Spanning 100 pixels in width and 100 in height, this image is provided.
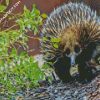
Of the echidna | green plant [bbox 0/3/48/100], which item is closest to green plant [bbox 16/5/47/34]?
green plant [bbox 0/3/48/100]

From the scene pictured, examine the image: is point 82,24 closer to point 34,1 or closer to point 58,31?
point 58,31

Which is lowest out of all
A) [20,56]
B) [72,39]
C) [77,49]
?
[20,56]

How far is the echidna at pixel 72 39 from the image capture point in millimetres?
7086

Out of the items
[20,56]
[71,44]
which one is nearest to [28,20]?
[20,56]

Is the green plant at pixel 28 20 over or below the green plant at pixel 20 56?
over

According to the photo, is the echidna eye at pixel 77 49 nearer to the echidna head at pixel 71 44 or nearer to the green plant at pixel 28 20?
the echidna head at pixel 71 44

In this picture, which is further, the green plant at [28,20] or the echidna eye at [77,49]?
the echidna eye at [77,49]

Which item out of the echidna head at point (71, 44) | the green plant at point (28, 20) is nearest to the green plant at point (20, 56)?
the green plant at point (28, 20)

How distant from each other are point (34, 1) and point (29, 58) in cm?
444

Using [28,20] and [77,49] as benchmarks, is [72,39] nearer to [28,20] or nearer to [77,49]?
[77,49]

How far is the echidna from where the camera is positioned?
279 inches

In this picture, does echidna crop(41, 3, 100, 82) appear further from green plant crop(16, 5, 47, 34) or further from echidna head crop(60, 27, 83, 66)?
green plant crop(16, 5, 47, 34)

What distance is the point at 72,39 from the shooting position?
23.2 feet

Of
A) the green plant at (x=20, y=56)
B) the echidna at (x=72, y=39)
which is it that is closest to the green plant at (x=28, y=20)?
the green plant at (x=20, y=56)
